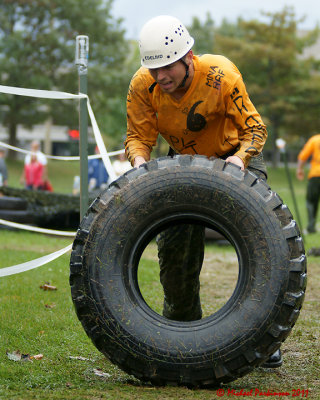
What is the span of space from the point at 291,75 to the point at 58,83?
59.6 ft

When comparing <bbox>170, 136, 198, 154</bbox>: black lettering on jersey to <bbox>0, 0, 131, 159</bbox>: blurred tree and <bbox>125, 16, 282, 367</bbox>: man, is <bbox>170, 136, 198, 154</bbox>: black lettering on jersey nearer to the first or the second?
<bbox>125, 16, 282, 367</bbox>: man

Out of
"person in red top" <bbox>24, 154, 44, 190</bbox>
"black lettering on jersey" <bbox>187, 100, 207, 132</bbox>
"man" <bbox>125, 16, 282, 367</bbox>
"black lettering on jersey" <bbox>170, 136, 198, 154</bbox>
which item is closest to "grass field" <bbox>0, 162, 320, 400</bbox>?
"man" <bbox>125, 16, 282, 367</bbox>

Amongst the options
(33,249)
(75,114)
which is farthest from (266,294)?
(75,114)

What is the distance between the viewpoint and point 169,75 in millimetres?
4141

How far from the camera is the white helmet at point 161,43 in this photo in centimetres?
407

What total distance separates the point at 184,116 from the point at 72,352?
1.81 m

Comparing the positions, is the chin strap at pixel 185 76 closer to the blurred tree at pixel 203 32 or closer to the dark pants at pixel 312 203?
the dark pants at pixel 312 203

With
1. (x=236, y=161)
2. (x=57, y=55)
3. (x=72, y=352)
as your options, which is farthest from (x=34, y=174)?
(x=57, y=55)

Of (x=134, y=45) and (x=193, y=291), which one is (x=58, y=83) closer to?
(x=134, y=45)

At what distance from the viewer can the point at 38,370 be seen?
389cm

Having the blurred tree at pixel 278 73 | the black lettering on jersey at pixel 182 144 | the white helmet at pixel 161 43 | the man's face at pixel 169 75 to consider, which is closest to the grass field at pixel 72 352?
the black lettering on jersey at pixel 182 144

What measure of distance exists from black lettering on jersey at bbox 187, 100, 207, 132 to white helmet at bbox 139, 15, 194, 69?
39 centimetres

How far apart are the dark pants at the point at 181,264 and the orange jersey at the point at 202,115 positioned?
0.31 meters

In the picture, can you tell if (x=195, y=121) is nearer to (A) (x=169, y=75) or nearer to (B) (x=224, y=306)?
(A) (x=169, y=75)
